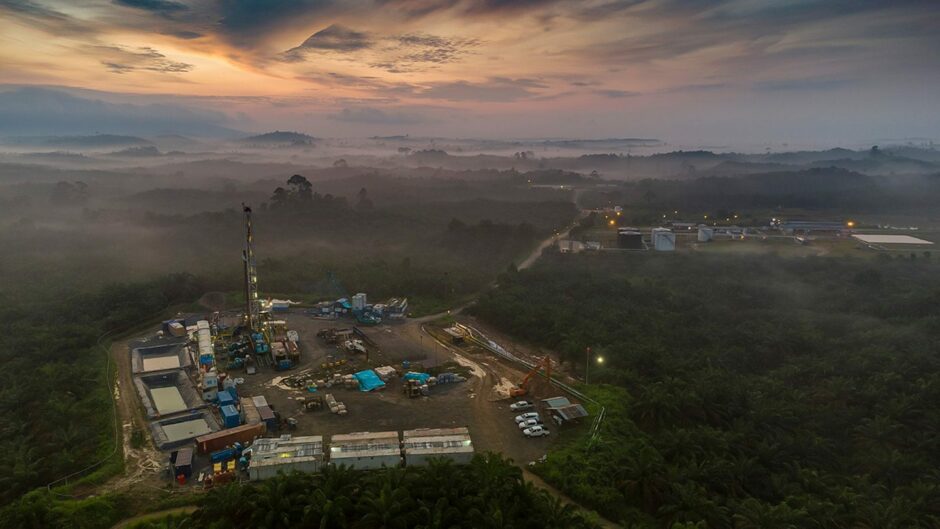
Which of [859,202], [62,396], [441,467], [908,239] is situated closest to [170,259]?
[62,396]

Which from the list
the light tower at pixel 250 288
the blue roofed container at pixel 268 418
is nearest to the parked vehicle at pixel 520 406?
the blue roofed container at pixel 268 418

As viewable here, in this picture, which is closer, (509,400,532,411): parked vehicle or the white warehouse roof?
(509,400,532,411): parked vehicle

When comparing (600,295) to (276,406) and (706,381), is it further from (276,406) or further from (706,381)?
(276,406)

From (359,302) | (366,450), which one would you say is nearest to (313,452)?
(366,450)

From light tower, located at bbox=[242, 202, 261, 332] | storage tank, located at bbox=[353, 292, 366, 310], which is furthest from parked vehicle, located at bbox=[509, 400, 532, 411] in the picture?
light tower, located at bbox=[242, 202, 261, 332]

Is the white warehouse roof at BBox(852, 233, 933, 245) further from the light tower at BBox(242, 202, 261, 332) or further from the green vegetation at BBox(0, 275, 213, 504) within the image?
the green vegetation at BBox(0, 275, 213, 504)

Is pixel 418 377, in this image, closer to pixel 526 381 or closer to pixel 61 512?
pixel 526 381
